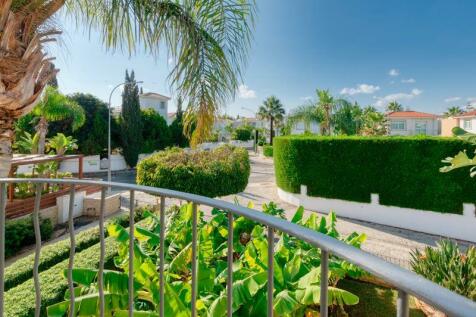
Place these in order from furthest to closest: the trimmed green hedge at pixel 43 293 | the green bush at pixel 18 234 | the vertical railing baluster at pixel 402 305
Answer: the green bush at pixel 18 234 → the trimmed green hedge at pixel 43 293 → the vertical railing baluster at pixel 402 305

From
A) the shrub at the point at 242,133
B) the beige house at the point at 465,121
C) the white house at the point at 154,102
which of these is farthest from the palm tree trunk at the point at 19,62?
the shrub at the point at 242,133

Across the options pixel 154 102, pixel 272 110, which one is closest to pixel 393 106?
pixel 272 110

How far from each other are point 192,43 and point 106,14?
1126mm

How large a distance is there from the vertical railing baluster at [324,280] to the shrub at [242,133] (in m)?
50.0

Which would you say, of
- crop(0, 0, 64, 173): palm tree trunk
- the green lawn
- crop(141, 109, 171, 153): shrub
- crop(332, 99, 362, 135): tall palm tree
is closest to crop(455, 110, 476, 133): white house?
crop(332, 99, 362, 135): tall palm tree

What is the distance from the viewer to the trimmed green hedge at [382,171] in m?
9.27

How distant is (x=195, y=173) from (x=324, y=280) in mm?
9431

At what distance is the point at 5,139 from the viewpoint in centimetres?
313

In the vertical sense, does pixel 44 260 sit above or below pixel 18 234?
above

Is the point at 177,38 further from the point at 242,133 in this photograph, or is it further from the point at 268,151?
the point at 242,133

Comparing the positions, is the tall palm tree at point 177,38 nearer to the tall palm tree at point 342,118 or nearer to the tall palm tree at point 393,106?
the tall palm tree at point 342,118

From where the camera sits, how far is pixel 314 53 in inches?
918

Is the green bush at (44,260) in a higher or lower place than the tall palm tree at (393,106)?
lower

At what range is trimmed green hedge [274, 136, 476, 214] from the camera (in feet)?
30.4
